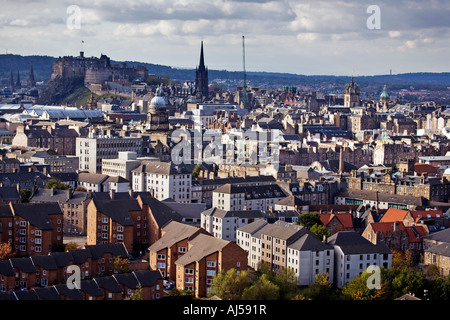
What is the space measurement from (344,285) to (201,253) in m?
7.17

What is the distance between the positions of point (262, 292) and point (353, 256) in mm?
7422

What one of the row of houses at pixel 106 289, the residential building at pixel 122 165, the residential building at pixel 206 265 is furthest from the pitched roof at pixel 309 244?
the residential building at pixel 122 165

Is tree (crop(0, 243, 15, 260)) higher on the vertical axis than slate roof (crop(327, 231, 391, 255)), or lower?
lower

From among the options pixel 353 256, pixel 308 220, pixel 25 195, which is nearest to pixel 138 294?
pixel 353 256

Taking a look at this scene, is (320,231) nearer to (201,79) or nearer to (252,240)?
(252,240)

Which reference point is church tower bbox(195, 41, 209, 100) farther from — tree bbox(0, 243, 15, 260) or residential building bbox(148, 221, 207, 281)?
tree bbox(0, 243, 15, 260)

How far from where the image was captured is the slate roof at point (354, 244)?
45688mm

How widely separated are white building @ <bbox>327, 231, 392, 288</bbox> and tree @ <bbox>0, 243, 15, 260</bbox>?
54.3 feet

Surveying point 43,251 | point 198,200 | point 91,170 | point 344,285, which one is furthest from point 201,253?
point 91,170

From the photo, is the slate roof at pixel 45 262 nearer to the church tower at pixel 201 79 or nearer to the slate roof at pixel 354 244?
the slate roof at pixel 354 244

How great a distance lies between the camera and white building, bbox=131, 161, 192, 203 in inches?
2623

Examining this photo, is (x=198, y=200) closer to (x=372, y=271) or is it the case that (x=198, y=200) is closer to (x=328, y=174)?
(x=328, y=174)

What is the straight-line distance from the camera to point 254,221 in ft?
174

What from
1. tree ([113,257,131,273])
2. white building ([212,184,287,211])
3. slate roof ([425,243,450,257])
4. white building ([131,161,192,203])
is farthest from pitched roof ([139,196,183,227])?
slate roof ([425,243,450,257])
